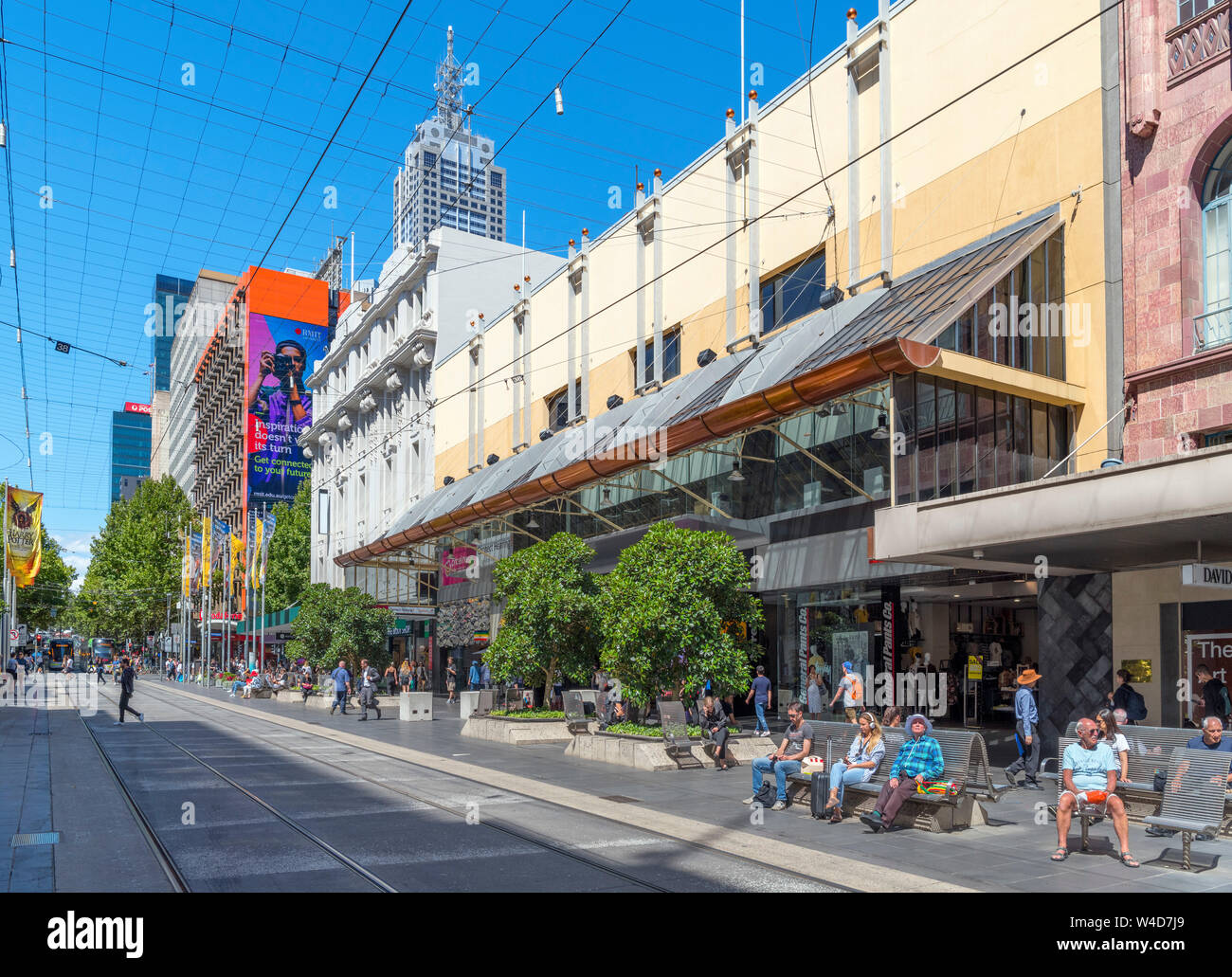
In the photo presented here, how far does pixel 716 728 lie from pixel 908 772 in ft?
22.0

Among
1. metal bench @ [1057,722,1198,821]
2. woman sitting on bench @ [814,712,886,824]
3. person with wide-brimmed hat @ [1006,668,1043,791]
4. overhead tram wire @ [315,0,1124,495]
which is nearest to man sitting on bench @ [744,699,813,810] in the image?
woman sitting on bench @ [814,712,886,824]

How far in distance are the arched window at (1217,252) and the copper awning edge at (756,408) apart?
3.92 metres

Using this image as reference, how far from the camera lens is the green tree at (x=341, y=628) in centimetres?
3916

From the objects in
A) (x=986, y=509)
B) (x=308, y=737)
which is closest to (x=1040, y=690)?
(x=986, y=509)

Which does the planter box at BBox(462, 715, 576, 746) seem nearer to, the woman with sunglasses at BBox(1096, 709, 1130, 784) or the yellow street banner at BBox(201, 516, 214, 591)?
the woman with sunglasses at BBox(1096, 709, 1130, 784)

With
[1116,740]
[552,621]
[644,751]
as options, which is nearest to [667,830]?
[1116,740]

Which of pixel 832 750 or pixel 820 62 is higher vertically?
pixel 820 62

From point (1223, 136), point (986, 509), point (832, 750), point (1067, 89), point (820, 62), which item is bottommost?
point (832, 750)

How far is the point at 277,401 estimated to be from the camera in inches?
3610

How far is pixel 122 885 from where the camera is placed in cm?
880

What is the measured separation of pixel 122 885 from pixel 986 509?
11561 millimetres

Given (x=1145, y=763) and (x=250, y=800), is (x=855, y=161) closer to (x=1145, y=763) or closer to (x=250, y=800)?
(x=1145, y=763)
